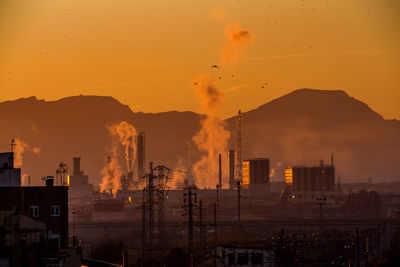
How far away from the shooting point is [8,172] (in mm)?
73625

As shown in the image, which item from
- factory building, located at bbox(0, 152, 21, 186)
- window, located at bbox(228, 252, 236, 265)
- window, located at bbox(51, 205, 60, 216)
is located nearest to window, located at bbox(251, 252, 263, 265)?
window, located at bbox(228, 252, 236, 265)

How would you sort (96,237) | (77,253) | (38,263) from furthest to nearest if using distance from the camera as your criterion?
1. (96,237)
2. (77,253)
3. (38,263)

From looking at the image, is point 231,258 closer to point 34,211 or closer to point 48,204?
point 48,204

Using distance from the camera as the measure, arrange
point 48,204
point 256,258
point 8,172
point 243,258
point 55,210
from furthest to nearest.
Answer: point 8,172
point 55,210
point 48,204
point 243,258
point 256,258

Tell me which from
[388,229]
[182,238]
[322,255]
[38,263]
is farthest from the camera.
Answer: [182,238]

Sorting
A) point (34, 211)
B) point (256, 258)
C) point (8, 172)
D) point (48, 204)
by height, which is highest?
point (8, 172)

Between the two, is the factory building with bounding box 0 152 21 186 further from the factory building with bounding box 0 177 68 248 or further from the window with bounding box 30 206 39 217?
the window with bounding box 30 206 39 217

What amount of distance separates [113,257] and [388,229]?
30.7 m

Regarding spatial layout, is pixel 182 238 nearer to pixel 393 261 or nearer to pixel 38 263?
pixel 38 263

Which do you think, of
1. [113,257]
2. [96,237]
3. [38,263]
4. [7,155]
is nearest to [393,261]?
[38,263]

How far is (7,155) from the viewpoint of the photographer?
75.0m

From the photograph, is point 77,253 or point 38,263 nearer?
point 38,263

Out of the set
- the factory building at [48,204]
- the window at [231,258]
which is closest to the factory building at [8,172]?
the factory building at [48,204]

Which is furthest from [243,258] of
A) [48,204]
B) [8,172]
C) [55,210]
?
[8,172]
